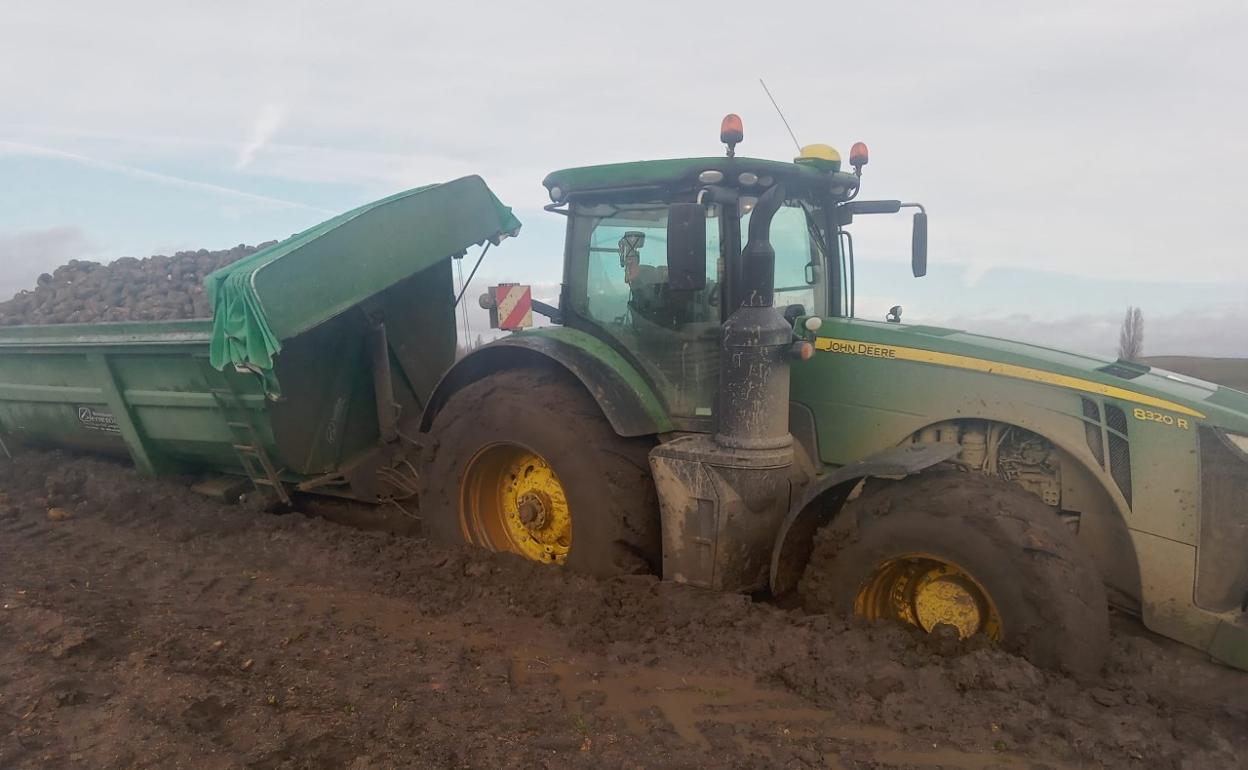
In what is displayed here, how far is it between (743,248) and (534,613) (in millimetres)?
1924

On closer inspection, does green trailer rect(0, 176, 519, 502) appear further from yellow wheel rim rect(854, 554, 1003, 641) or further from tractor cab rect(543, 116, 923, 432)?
yellow wheel rim rect(854, 554, 1003, 641)

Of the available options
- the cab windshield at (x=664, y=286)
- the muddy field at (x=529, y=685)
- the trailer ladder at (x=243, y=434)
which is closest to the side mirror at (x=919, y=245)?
the cab windshield at (x=664, y=286)

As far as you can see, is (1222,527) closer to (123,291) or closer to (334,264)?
(334,264)

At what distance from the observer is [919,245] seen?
4.64 metres

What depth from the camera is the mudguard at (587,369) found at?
3.84m

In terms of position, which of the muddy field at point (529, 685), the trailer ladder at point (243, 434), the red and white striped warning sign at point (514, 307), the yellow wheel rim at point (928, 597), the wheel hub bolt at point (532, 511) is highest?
the red and white striped warning sign at point (514, 307)

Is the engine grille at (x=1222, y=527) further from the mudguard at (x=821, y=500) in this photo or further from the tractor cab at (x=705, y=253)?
the tractor cab at (x=705, y=253)

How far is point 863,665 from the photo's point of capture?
299cm

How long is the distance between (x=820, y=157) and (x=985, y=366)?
133 centimetres

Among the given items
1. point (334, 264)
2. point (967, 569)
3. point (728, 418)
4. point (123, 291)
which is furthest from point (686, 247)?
point (123, 291)

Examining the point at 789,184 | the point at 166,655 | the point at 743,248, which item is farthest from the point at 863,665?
the point at 166,655

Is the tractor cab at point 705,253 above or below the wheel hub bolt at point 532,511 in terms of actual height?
above

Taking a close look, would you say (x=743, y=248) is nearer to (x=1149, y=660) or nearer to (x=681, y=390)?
(x=681, y=390)

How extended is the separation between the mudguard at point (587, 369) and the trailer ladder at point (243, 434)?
1.26 m
